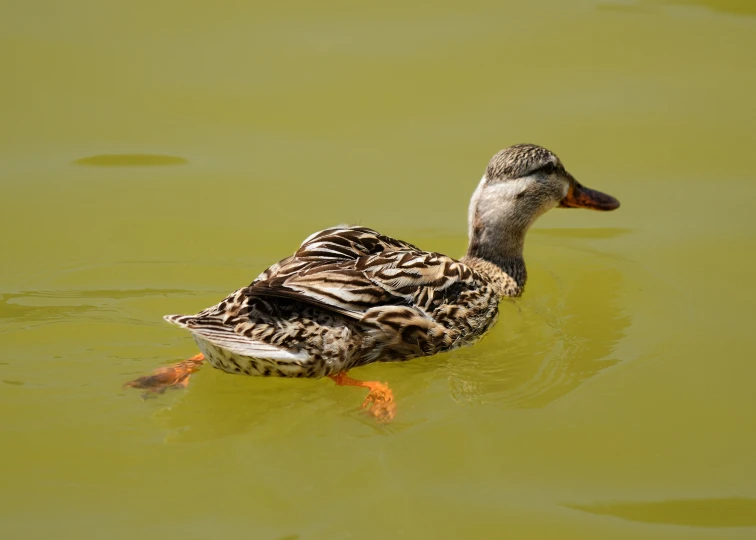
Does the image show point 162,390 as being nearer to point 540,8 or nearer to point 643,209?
point 643,209

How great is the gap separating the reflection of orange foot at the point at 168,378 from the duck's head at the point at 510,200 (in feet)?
7.73

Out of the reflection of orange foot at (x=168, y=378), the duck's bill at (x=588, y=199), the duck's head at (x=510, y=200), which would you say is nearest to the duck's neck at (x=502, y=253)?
the duck's head at (x=510, y=200)

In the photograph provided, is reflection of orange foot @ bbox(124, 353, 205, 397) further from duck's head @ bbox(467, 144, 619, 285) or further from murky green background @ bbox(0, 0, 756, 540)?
duck's head @ bbox(467, 144, 619, 285)

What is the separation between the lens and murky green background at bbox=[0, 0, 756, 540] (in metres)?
5.11

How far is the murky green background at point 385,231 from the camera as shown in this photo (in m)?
5.11

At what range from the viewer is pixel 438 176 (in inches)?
340

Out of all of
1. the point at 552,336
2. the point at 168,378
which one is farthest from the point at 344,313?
the point at 552,336

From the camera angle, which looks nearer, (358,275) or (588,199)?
(358,275)

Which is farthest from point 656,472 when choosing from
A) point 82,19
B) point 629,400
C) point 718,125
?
point 82,19

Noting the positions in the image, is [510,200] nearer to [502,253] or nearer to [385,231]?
[502,253]

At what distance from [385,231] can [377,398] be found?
240cm

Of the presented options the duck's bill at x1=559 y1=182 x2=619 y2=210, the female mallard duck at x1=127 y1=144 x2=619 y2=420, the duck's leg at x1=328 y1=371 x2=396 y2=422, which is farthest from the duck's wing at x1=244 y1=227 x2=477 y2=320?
the duck's bill at x1=559 y1=182 x2=619 y2=210

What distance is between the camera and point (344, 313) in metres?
5.84

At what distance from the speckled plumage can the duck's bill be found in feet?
1.71
